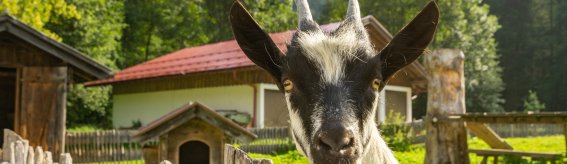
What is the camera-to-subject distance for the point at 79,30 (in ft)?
103

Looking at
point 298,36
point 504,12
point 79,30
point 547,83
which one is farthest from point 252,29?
point 504,12

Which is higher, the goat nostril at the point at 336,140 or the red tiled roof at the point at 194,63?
the red tiled roof at the point at 194,63

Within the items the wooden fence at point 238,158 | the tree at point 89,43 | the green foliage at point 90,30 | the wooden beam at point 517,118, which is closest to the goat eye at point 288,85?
the wooden fence at point 238,158

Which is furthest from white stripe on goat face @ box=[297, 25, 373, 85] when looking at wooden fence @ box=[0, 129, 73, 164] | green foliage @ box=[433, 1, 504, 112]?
green foliage @ box=[433, 1, 504, 112]

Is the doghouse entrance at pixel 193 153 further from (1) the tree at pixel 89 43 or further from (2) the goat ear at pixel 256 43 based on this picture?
(1) the tree at pixel 89 43

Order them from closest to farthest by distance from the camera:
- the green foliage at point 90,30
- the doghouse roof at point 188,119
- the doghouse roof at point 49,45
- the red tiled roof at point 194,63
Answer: the doghouse roof at point 188,119, the doghouse roof at point 49,45, the red tiled roof at point 194,63, the green foliage at point 90,30

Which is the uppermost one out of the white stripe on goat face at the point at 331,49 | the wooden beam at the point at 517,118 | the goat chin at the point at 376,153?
the white stripe on goat face at the point at 331,49

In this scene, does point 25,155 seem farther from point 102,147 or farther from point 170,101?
point 170,101

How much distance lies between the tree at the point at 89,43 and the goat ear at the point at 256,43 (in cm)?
2895

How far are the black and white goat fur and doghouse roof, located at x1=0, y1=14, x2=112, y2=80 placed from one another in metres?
10.6

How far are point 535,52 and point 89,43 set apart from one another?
112 feet

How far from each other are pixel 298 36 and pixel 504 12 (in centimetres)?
5165

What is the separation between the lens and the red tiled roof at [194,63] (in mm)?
19977

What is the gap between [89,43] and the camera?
105 ft
